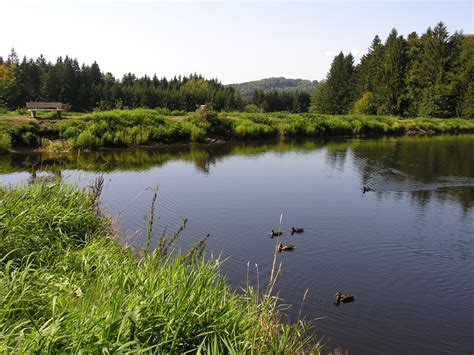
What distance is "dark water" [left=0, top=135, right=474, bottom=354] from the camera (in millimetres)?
10133

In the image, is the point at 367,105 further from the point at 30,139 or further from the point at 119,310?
the point at 119,310

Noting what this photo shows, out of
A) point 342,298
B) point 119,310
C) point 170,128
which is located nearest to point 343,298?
point 342,298

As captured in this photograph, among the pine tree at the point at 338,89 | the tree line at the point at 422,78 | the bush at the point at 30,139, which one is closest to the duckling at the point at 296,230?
the bush at the point at 30,139

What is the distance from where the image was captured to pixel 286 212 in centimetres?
1853

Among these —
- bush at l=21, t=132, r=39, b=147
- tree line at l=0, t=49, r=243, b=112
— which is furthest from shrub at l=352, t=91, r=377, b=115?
bush at l=21, t=132, r=39, b=147

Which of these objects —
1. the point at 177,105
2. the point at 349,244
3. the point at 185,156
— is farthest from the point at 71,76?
the point at 349,244

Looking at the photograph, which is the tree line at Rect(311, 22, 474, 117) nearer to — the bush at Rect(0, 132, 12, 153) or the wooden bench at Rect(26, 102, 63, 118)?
A: the wooden bench at Rect(26, 102, 63, 118)

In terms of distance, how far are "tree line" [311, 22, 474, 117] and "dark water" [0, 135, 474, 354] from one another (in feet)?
133

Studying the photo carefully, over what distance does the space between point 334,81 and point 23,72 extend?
55084 mm

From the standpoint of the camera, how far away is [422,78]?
7219 cm

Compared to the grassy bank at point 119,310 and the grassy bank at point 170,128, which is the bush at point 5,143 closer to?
the grassy bank at point 170,128

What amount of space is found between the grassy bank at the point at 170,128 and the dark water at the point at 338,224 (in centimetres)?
228

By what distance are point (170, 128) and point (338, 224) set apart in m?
26.3

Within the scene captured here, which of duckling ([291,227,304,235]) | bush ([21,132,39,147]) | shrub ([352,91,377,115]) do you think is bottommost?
duckling ([291,227,304,235])
